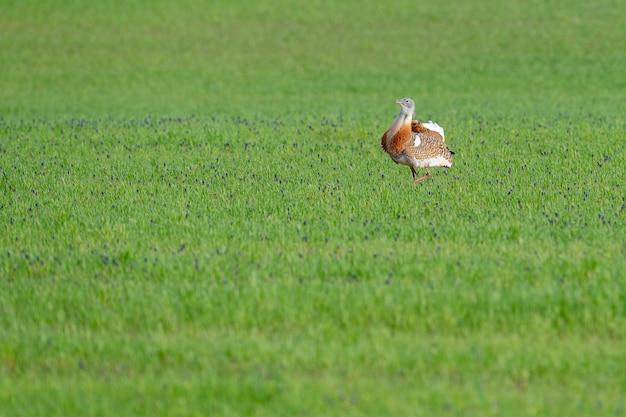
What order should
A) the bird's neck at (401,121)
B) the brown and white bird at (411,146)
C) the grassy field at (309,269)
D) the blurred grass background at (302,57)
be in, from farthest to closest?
the blurred grass background at (302,57) < the bird's neck at (401,121) < the brown and white bird at (411,146) < the grassy field at (309,269)

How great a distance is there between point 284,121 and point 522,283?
1461 centimetres

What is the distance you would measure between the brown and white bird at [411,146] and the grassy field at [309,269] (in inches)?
13.7

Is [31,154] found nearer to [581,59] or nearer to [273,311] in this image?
[273,311]

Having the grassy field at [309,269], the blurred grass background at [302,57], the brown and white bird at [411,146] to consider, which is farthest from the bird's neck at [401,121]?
the blurred grass background at [302,57]

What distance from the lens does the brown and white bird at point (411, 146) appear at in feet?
41.3

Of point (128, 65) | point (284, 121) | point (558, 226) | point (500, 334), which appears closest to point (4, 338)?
point (500, 334)

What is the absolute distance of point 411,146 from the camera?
41.5ft

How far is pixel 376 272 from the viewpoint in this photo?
8.21 metres

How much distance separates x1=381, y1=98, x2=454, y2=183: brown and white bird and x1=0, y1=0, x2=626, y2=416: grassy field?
1.14 feet

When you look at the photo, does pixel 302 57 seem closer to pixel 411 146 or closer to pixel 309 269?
pixel 411 146

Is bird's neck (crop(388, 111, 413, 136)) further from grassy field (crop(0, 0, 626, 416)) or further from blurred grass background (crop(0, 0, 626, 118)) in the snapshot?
blurred grass background (crop(0, 0, 626, 118))

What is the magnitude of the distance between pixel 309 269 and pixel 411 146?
477cm

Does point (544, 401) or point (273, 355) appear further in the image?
point (273, 355)

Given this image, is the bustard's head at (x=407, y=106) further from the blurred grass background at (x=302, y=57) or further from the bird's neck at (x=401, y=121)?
the blurred grass background at (x=302, y=57)
